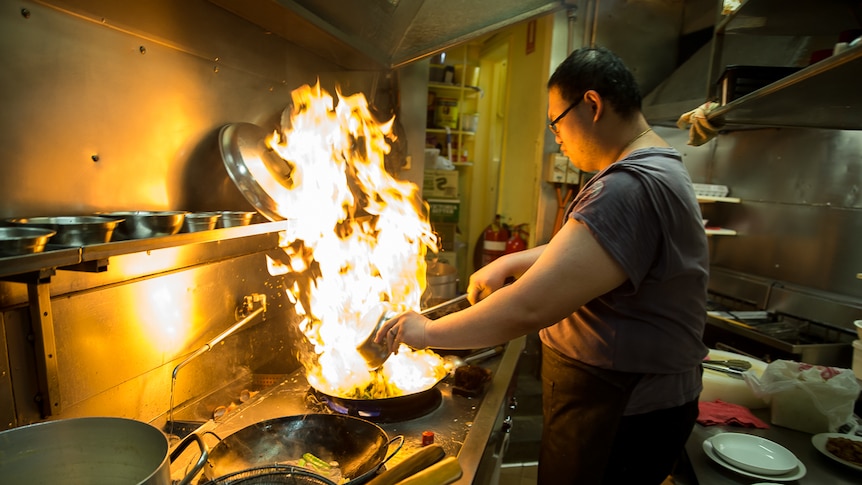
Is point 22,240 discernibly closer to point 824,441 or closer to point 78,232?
point 78,232

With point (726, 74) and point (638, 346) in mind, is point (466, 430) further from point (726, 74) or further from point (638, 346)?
point (726, 74)

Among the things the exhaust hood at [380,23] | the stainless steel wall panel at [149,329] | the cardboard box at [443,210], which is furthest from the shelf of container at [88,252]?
the cardboard box at [443,210]

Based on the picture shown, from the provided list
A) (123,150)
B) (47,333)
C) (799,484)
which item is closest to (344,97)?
(123,150)

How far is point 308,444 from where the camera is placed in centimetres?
165

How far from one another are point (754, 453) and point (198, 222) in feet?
7.30

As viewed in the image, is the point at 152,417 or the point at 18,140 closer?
the point at 18,140

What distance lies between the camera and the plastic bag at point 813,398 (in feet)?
6.91

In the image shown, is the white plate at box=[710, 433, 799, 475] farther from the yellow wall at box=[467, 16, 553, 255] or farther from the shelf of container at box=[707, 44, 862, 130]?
the yellow wall at box=[467, 16, 553, 255]

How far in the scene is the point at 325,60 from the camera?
2959mm

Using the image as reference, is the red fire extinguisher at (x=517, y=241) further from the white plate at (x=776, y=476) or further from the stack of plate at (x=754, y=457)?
the white plate at (x=776, y=476)

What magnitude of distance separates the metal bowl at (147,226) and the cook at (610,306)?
0.79 metres

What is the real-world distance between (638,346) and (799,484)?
81 cm

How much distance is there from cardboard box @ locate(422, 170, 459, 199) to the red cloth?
143 inches

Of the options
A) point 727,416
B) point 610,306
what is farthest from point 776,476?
point 610,306
